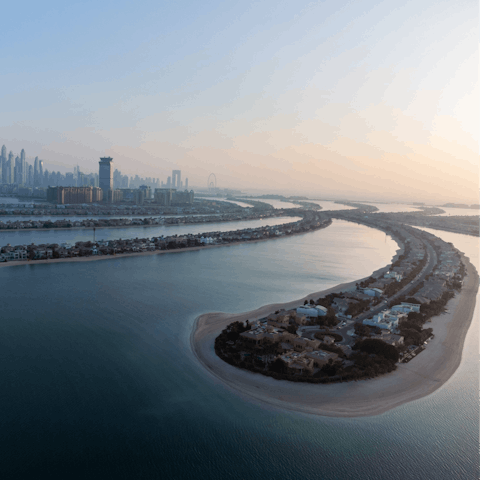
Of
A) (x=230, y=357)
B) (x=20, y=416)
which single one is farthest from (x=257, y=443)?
(x=20, y=416)

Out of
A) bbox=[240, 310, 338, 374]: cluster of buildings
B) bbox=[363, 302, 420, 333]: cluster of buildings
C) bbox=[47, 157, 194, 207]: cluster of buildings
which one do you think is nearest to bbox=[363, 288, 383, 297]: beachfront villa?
bbox=[363, 302, 420, 333]: cluster of buildings

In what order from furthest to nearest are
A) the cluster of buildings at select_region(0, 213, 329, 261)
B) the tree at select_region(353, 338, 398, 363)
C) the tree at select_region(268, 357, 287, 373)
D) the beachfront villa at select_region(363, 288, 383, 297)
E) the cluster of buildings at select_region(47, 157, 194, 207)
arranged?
1. the cluster of buildings at select_region(47, 157, 194, 207)
2. the cluster of buildings at select_region(0, 213, 329, 261)
3. the beachfront villa at select_region(363, 288, 383, 297)
4. the tree at select_region(353, 338, 398, 363)
5. the tree at select_region(268, 357, 287, 373)

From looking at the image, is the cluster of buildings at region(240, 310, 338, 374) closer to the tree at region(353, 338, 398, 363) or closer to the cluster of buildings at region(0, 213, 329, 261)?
the tree at region(353, 338, 398, 363)

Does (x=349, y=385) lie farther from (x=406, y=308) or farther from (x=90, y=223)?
(x=90, y=223)

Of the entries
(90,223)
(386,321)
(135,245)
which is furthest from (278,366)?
(90,223)

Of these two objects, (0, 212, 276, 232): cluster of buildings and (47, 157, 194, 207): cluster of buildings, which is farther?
(47, 157, 194, 207): cluster of buildings

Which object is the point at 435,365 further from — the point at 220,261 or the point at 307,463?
the point at 220,261
